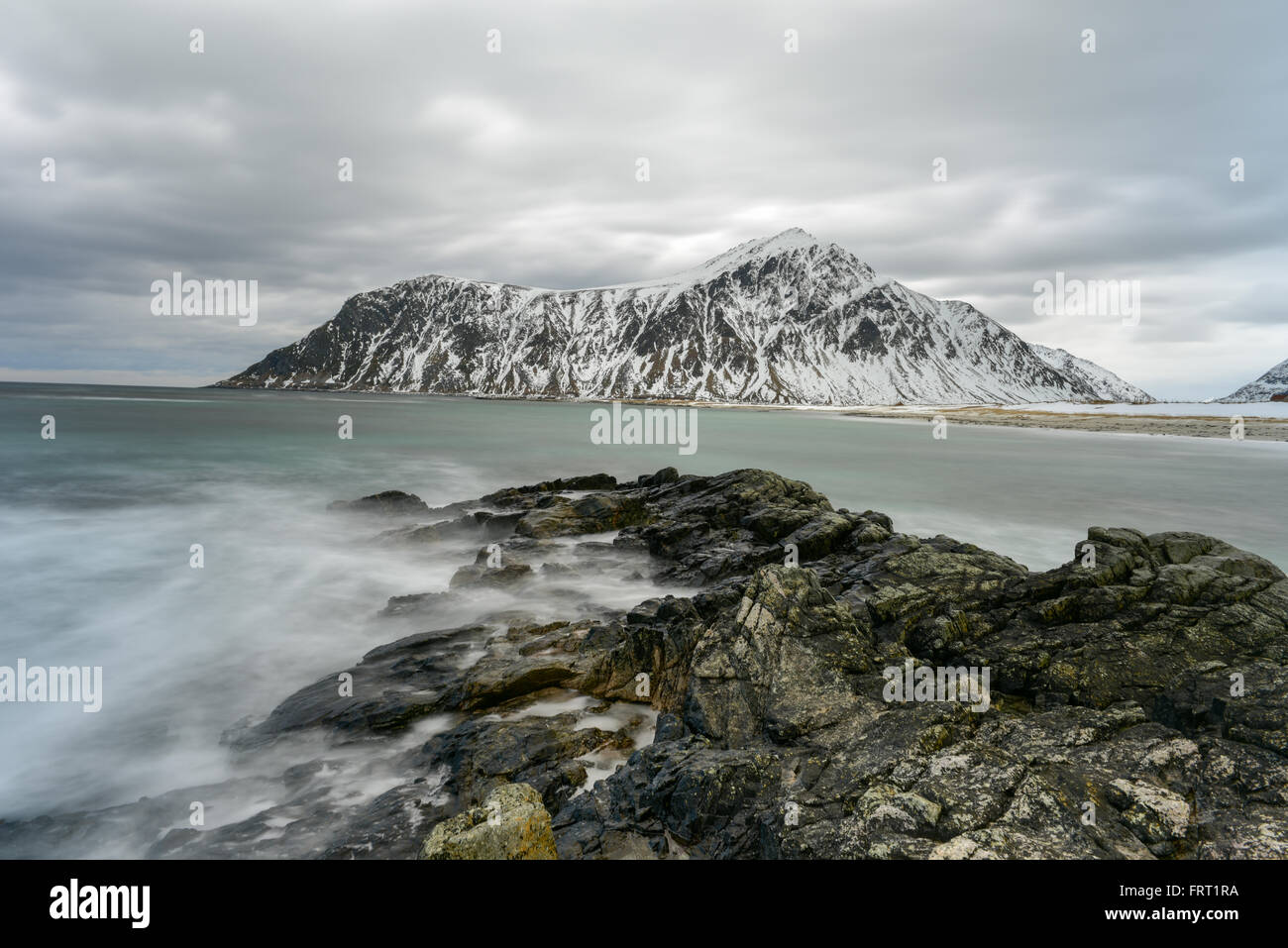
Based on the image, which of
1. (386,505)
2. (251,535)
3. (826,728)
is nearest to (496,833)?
(826,728)

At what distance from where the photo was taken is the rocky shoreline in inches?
237

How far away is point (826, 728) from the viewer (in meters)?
8.48

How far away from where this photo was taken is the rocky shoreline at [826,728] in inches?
237

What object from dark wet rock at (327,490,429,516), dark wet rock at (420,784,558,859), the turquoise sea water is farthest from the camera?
dark wet rock at (327,490,429,516)

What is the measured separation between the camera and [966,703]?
27.7 ft

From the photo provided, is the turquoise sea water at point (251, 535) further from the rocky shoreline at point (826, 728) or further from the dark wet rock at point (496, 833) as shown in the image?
the dark wet rock at point (496, 833)

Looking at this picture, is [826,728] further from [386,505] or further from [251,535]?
[251,535]

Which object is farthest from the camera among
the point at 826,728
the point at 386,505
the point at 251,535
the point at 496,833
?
the point at 386,505

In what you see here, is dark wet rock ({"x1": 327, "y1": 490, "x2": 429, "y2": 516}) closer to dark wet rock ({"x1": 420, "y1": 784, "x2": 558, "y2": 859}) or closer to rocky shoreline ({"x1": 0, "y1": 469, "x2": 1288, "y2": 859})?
rocky shoreline ({"x1": 0, "y1": 469, "x2": 1288, "y2": 859})

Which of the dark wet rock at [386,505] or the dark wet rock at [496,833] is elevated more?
the dark wet rock at [386,505]

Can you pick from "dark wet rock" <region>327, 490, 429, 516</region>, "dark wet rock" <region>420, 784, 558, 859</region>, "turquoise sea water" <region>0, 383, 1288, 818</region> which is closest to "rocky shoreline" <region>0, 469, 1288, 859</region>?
"dark wet rock" <region>420, 784, 558, 859</region>

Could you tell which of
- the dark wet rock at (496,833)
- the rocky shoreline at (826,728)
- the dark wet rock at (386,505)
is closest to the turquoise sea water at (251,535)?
the dark wet rock at (386,505)

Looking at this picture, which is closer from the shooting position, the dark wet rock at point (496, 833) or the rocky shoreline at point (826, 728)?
the dark wet rock at point (496, 833)
